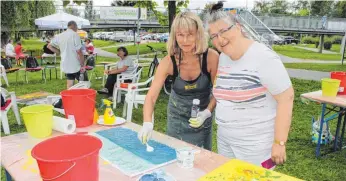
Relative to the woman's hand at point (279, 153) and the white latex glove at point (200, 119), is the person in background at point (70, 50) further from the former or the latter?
the woman's hand at point (279, 153)

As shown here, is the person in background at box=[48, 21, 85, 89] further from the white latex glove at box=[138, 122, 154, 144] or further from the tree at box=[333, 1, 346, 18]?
the tree at box=[333, 1, 346, 18]

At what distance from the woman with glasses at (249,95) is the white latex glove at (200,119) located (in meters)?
0.14

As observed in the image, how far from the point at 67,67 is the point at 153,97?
15.7 ft

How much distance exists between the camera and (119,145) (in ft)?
6.16

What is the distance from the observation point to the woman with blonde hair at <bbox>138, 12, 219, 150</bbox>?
6.39 feet

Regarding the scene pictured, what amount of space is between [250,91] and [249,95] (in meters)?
0.02

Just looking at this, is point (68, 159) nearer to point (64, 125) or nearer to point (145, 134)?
point (145, 134)

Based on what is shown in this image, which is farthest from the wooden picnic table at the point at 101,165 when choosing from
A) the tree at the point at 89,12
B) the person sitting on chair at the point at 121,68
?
the tree at the point at 89,12

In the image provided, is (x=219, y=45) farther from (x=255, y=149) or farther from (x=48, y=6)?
(x=48, y=6)

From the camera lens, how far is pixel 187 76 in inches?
83.2

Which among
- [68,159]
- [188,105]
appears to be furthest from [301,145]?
[68,159]

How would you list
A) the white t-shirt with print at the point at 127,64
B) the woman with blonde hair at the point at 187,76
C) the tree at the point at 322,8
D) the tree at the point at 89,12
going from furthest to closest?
the tree at the point at 322,8, the tree at the point at 89,12, the white t-shirt with print at the point at 127,64, the woman with blonde hair at the point at 187,76

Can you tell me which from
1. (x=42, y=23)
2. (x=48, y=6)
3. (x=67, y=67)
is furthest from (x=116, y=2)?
(x=67, y=67)

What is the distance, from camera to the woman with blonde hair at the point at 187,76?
76.7 inches
